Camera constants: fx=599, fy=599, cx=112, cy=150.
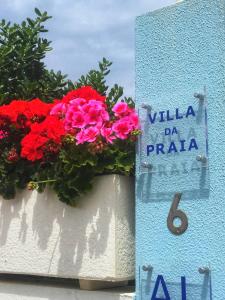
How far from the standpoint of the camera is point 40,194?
4.03m

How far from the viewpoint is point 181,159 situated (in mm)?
3459

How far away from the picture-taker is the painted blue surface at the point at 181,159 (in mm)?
3264

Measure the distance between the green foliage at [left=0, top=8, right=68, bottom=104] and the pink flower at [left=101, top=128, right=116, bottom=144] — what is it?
1.23 meters

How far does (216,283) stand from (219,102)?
39.1 inches

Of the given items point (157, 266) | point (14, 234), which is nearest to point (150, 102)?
point (157, 266)

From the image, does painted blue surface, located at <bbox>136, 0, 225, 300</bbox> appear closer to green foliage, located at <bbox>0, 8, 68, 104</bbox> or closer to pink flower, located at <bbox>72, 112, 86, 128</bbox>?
pink flower, located at <bbox>72, 112, 86, 128</bbox>

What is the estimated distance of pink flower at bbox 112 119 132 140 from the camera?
3674mm

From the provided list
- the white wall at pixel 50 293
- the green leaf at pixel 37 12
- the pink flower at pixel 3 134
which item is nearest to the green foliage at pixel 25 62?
the green leaf at pixel 37 12

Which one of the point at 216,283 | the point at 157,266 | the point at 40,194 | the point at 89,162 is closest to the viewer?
the point at 216,283

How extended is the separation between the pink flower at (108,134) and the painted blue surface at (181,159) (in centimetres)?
22

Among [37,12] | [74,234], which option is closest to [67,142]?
[74,234]

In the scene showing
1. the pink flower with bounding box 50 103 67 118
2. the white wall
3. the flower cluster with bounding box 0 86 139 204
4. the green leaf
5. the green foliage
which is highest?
the green leaf

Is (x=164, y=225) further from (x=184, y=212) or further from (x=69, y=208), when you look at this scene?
(x=69, y=208)

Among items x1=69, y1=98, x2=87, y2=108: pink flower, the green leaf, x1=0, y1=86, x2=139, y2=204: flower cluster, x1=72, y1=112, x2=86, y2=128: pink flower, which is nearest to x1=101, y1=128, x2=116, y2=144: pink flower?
x1=0, y1=86, x2=139, y2=204: flower cluster
